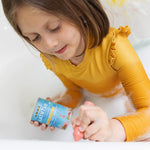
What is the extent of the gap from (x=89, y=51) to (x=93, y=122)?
0.25 metres

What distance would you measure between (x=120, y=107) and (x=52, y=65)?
0.37m

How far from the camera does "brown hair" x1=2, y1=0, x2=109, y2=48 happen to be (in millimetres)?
467

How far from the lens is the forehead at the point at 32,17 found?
0.46 meters

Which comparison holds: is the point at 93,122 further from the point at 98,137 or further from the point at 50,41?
the point at 50,41

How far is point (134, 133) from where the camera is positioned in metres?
0.55

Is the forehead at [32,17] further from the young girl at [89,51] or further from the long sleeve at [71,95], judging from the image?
the long sleeve at [71,95]

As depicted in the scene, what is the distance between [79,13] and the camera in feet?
Answer: 1.73

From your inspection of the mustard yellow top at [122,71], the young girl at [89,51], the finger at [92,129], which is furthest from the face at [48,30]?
the finger at [92,129]

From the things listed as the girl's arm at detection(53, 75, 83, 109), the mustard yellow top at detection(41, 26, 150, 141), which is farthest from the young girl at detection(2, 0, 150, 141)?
the girl's arm at detection(53, 75, 83, 109)

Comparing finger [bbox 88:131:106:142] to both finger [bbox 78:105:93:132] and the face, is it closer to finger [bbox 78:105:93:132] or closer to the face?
finger [bbox 78:105:93:132]

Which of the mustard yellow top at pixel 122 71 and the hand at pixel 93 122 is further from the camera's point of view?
the mustard yellow top at pixel 122 71

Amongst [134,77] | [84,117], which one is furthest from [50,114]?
[134,77]

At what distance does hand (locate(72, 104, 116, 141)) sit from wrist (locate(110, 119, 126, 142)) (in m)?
0.03
